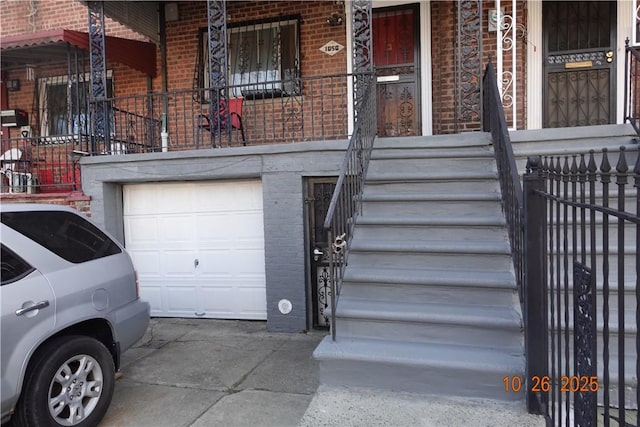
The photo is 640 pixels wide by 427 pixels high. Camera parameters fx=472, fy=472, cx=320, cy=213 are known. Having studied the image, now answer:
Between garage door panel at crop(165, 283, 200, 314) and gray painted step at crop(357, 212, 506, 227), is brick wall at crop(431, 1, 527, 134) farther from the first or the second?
garage door panel at crop(165, 283, 200, 314)

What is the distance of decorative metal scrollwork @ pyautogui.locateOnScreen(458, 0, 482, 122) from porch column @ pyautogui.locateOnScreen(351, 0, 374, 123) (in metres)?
1.08

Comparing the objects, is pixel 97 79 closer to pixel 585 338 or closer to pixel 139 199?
pixel 139 199

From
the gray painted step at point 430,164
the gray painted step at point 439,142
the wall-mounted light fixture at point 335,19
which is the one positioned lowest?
the gray painted step at point 430,164

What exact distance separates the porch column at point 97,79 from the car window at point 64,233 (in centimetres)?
342

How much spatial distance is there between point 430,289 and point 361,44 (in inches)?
132

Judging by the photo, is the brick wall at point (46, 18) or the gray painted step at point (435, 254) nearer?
the gray painted step at point (435, 254)

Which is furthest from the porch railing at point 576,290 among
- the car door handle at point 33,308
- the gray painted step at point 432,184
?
the car door handle at point 33,308

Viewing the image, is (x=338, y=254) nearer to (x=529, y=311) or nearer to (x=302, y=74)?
(x=529, y=311)

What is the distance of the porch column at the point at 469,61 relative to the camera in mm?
5578

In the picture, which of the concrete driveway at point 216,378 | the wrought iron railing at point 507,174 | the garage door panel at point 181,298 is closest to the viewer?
the wrought iron railing at point 507,174

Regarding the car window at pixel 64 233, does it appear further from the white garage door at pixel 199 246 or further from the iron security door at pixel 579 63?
the iron security door at pixel 579 63

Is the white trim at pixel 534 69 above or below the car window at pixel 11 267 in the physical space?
above

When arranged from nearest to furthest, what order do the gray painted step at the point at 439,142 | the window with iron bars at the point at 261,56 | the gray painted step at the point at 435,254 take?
the gray painted step at the point at 435,254
the gray painted step at the point at 439,142
the window with iron bars at the point at 261,56

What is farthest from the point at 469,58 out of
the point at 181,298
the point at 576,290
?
the point at 181,298
